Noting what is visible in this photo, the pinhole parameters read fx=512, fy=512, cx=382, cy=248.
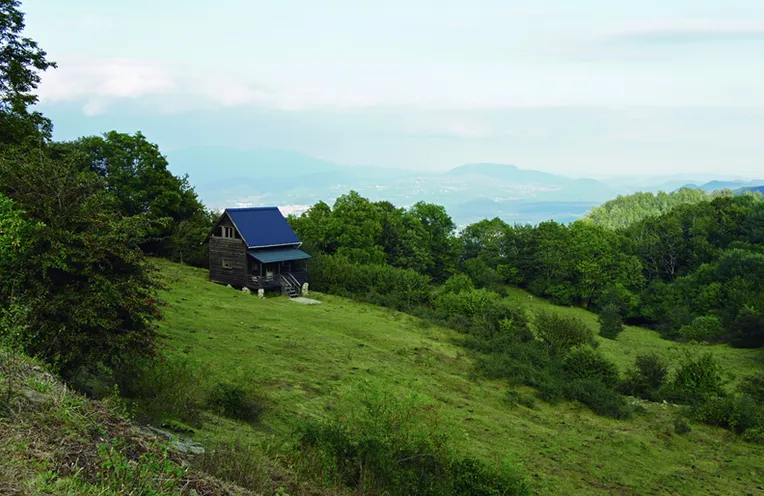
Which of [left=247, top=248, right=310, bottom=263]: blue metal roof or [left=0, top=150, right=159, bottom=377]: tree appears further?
[left=247, top=248, right=310, bottom=263]: blue metal roof

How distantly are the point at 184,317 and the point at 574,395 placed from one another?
765 inches

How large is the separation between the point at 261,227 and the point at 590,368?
28.3 m

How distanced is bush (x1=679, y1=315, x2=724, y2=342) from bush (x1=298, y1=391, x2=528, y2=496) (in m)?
45.7

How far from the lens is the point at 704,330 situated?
49.3 m

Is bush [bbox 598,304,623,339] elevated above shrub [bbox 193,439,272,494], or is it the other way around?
shrub [bbox 193,439,272,494]

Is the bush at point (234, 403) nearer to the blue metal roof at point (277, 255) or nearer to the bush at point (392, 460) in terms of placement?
the bush at point (392, 460)

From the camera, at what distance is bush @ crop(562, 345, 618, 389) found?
27.2 meters

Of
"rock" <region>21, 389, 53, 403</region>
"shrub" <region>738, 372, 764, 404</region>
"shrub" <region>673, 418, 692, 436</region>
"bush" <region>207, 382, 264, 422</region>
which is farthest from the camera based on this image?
"shrub" <region>738, 372, 764, 404</region>

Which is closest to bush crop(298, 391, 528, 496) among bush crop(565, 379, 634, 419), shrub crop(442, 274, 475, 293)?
bush crop(565, 379, 634, 419)

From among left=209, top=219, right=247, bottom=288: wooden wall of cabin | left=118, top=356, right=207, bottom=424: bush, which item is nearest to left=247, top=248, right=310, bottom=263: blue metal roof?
left=209, top=219, right=247, bottom=288: wooden wall of cabin

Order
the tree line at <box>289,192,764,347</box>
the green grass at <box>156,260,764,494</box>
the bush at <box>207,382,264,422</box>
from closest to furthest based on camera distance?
the bush at <box>207,382,264,422</box>
the green grass at <box>156,260,764,494</box>
the tree line at <box>289,192,764,347</box>

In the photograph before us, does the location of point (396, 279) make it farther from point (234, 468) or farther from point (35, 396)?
point (35, 396)

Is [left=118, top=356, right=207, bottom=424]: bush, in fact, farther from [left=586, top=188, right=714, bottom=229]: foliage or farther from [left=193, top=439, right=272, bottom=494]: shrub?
[left=586, top=188, right=714, bottom=229]: foliage

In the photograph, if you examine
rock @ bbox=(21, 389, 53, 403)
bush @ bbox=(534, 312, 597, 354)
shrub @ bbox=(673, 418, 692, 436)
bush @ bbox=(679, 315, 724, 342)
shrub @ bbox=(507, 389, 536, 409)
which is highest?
rock @ bbox=(21, 389, 53, 403)
